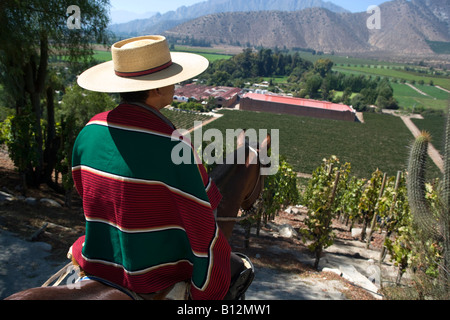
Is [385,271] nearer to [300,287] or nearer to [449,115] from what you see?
[300,287]

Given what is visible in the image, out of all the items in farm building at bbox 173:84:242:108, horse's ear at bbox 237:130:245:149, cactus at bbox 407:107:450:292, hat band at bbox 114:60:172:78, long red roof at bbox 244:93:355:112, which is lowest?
farm building at bbox 173:84:242:108

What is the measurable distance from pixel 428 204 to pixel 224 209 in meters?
5.86

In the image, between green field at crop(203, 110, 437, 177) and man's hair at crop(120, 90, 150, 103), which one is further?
green field at crop(203, 110, 437, 177)

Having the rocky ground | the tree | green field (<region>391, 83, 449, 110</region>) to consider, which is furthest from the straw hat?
green field (<region>391, 83, 449, 110</region>)

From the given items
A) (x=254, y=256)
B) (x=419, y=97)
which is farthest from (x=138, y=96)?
(x=419, y=97)

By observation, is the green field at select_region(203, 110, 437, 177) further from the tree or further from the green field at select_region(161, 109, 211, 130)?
the tree

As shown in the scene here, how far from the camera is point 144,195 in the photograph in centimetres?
143

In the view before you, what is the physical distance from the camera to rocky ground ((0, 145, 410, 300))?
17.7ft

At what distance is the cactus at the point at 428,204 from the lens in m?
5.37

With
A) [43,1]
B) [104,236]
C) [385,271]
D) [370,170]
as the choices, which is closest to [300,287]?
[385,271]

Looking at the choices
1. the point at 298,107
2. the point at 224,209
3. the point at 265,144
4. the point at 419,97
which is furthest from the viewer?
the point at 419,97

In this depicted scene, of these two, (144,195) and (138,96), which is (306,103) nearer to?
(138,96)
